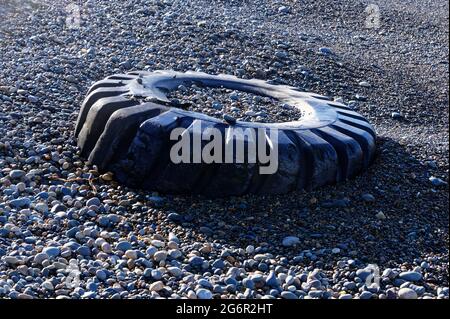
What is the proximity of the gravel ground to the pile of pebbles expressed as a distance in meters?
0.82

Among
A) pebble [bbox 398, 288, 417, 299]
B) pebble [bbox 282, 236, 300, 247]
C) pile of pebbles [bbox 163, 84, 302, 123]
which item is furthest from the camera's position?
pile of pebbles [bbox 163, 84, 302, 123]

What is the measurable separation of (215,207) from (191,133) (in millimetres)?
526

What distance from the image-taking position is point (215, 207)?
519cm

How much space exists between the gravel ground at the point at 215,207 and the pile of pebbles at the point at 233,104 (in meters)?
0.82

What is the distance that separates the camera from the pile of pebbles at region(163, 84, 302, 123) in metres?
6.12

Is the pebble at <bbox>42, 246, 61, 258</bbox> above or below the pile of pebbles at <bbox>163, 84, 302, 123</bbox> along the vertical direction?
below

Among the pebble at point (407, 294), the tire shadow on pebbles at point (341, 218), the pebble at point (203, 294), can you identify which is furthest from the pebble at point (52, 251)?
the pebble at point (407, 294)

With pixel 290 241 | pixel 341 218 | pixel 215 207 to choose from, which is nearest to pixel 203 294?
pixel 290 241

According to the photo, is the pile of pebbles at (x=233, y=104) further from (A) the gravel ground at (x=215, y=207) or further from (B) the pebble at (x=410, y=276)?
(B) the pebble at (x=410, y=276)

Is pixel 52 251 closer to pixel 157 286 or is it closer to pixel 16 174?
pixel 157 286

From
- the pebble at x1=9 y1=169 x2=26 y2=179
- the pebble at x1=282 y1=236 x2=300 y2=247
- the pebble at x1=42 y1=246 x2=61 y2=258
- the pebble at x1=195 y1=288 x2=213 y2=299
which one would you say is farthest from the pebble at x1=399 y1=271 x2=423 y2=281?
the pebble at x1=9 y1=169 x2=26 y2=179

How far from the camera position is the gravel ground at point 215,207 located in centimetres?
436

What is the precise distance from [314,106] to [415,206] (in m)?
1.48

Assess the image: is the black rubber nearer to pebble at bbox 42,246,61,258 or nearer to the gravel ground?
the gravel ground
